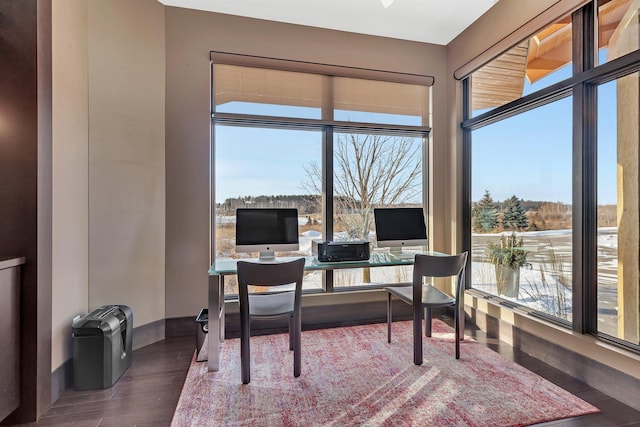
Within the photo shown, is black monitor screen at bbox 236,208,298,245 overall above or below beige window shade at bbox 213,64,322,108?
below

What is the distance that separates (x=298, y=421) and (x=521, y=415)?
1251 millimetres

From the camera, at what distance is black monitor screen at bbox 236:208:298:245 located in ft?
8.98

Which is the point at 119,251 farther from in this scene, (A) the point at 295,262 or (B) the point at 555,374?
(B) the point at 555,374

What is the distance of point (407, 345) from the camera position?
2.68m

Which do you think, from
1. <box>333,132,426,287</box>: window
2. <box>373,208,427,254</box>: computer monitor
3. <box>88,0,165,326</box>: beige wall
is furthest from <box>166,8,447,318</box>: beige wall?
<box>373,208,427,254</box>: computer monitor

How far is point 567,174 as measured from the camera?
2355mm

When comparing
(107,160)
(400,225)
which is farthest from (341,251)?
(107,160)

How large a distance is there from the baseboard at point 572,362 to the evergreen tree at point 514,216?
0.86 m

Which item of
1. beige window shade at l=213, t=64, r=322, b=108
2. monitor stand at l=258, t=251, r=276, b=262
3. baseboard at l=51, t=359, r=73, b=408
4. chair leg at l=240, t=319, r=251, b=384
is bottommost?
baseboard at l=51, t=359, r=73, b=408

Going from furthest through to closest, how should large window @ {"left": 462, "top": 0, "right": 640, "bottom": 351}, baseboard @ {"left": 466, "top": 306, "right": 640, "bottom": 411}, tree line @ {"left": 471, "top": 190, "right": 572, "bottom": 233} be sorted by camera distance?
1. tree line @ {"left": 471, "top": 190, "right": 572, "bottom": 233}
2. large window @ {"left": 462, "top": 0, "right": 640, "bottom": 351}
3. baseboard @ {"left": 466, "top": 306, "right": 640, "bottom": 411}

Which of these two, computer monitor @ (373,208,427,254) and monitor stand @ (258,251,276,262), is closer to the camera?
monitor stand @ (258,251,276,262)

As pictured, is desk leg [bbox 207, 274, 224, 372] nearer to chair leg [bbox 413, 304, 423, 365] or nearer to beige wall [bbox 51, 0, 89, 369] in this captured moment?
beige wall [bbox 51, 0, 89, 369]

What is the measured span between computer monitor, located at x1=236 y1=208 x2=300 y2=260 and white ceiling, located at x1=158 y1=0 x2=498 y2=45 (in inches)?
73.4

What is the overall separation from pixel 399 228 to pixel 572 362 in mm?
1615
